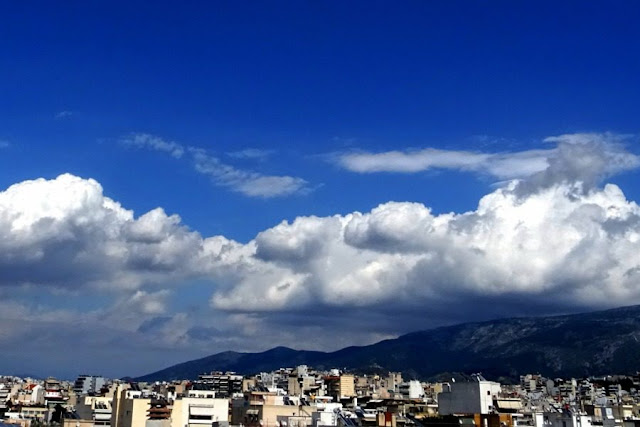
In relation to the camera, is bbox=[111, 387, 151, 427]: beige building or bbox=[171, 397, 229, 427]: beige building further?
bbox=[111, 387, 151, 427]: beige building

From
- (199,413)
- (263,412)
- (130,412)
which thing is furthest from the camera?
(130,412)

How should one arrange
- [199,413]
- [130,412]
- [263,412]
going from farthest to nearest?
[130,412] → [199,413] → [263,412]

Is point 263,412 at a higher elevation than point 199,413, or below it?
below

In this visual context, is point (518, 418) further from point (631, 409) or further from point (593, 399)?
point (593, 399)

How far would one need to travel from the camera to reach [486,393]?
129 m

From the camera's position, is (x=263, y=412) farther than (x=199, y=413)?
No

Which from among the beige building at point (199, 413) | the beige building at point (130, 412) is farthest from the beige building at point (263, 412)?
the beige building at point (130, 412)

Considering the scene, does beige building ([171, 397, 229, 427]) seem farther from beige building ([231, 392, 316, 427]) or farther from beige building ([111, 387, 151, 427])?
beige building ([111, 387, 151, 427])

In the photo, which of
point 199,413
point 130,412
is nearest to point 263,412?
point 199,413

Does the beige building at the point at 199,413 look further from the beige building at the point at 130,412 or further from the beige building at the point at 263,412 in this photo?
the beige building at the point at 130,412

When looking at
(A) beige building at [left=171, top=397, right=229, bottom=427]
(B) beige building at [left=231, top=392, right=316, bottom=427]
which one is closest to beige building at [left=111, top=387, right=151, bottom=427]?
(A) beige building at [left=171, top=397, right=229, bottom=427]

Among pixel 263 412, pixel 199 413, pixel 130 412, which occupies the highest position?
pixel 130 412

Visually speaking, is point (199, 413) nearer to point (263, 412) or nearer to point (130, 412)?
point (263, 412)

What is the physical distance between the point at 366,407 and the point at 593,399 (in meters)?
74.2
